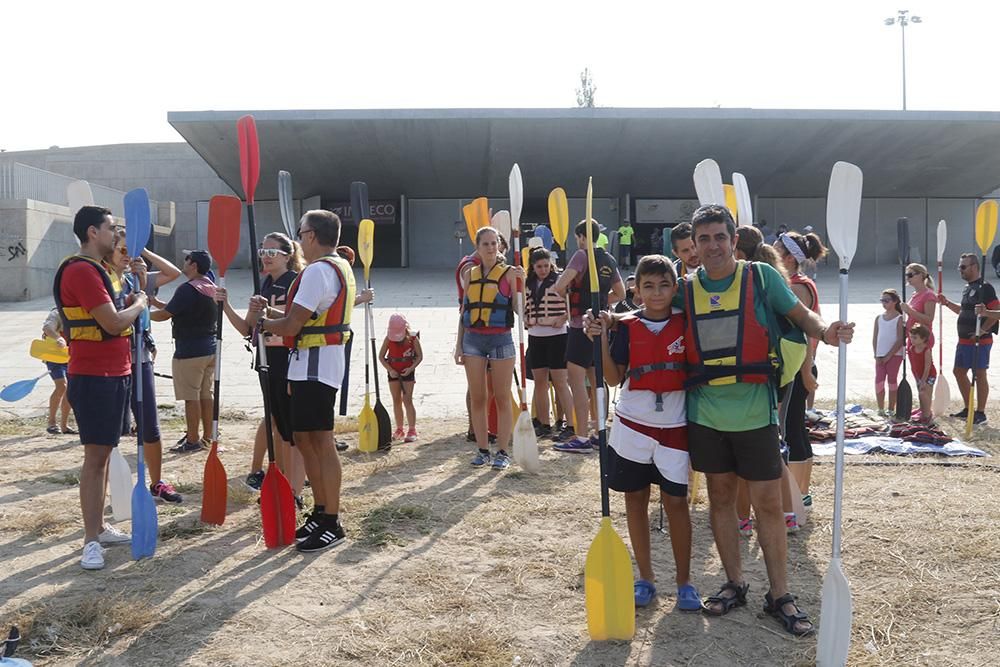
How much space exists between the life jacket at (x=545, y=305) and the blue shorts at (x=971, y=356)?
155 inches

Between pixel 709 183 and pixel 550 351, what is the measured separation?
2.66 meters

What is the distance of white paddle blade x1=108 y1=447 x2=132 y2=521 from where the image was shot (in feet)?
13.9

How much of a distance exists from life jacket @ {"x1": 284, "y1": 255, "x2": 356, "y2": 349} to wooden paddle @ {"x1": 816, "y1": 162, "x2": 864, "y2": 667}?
7.11 ft

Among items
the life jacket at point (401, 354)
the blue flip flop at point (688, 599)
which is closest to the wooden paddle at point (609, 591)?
the blue flip flop at point (688, 599)

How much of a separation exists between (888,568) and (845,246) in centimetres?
158

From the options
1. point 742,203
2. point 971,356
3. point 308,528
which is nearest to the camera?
point 308,528

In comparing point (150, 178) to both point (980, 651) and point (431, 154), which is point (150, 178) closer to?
point (431, 154)

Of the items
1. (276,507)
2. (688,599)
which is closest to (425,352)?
(276,507)

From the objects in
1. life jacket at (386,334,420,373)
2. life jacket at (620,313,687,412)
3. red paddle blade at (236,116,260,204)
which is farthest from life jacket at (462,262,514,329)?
life jacket at (620,313,687,412)

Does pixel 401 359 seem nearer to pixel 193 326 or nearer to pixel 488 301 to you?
pixel 488 301

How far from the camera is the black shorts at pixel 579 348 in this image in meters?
6.36

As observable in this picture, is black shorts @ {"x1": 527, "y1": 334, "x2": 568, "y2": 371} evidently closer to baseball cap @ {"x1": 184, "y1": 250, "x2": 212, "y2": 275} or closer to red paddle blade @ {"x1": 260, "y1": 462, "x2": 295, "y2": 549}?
baseball cap @ {"x1": 184, "y1": 250, "x2": 212, "y2": 275}

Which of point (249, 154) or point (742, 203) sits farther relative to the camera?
point (742, 203)

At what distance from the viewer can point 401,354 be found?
22.6 ft
